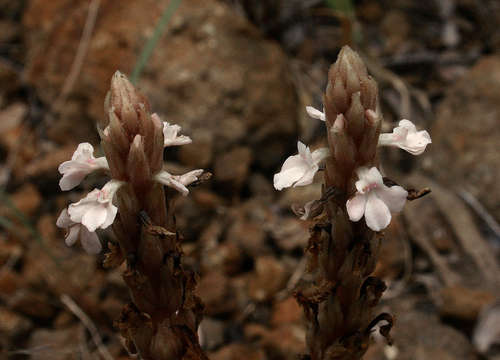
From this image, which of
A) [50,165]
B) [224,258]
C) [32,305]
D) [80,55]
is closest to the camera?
[32,305]

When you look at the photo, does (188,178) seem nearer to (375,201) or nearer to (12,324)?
(375,201)

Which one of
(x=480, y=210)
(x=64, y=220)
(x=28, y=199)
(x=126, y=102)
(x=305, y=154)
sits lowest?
(x=480, y=210)

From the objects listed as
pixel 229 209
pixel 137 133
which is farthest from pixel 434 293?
pixel 137 133

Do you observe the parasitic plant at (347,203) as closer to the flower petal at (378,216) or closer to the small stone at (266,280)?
the flower petal at (378,216)

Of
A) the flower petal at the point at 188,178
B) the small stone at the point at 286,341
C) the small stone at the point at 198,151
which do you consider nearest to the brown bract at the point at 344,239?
the flower petal at the point at 188,178

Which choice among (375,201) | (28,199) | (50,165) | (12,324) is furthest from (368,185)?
(28,199)

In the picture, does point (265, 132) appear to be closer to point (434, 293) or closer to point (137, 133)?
point (434, 293)
